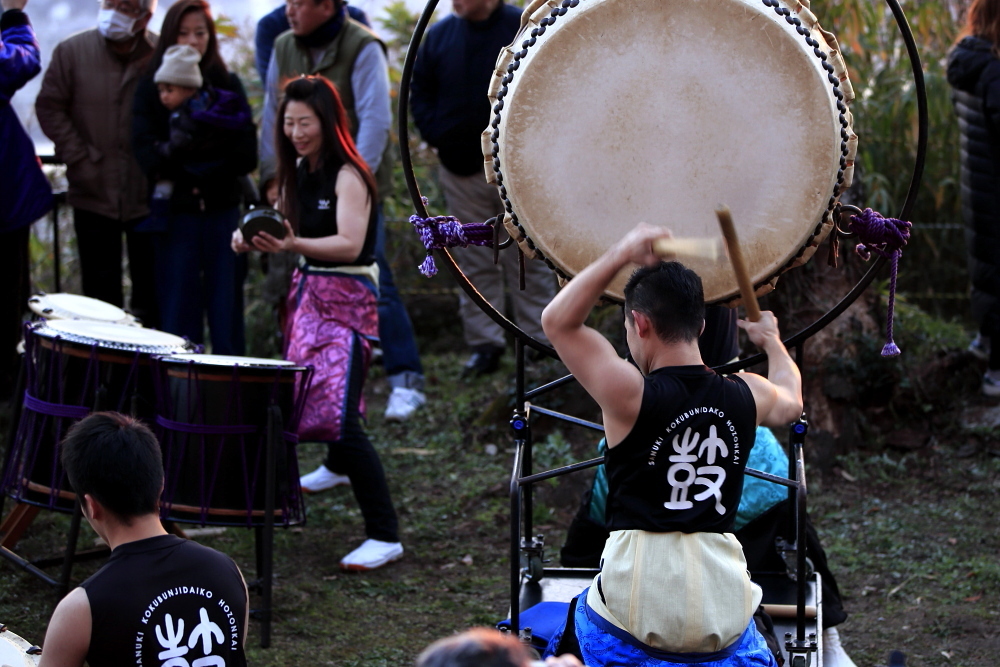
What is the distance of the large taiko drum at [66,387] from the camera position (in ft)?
11.8

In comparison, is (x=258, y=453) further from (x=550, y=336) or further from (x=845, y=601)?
(x=845, y=601)

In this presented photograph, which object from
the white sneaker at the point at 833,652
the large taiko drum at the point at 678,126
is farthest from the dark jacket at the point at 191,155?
the white sneaker at the point at 833,652

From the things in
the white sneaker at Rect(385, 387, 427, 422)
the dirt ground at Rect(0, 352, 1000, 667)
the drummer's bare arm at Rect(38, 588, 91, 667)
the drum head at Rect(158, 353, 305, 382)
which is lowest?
the dirt ground at Rect(0, 352, 1000, 667)

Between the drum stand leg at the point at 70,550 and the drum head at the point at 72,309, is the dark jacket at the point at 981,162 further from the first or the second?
the drum stand leg at the point at 70,550

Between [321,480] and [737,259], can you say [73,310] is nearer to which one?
[321,480]

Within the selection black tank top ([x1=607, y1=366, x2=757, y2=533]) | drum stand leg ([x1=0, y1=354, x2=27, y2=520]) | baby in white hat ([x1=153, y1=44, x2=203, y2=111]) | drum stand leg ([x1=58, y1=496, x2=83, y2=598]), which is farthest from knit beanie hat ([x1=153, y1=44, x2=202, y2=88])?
black tank top ([x1=607, y1=366, x2=757, y2=533])

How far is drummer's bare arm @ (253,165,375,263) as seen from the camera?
4.10 meters

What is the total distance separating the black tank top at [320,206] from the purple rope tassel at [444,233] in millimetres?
1180

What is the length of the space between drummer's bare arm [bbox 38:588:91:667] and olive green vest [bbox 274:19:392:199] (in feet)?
11.2

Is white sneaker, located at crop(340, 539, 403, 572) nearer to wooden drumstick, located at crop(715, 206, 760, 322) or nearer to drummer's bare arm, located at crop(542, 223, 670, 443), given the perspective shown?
drummer's bare arm, located at crop(542, 223, 670, 443)

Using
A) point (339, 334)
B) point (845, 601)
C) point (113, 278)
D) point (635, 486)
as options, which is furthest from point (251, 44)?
point (635, 486)

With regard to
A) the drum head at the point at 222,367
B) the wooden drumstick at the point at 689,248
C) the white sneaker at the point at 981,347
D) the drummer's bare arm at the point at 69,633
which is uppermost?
the wooden drumstick at the point at 689,248

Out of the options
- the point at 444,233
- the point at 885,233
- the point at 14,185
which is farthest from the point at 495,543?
the point at 14,185

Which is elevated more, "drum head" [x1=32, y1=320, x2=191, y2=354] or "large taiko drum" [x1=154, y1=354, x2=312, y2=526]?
"drum head" [x1=32, y1=320, x2=191, y2=354]
